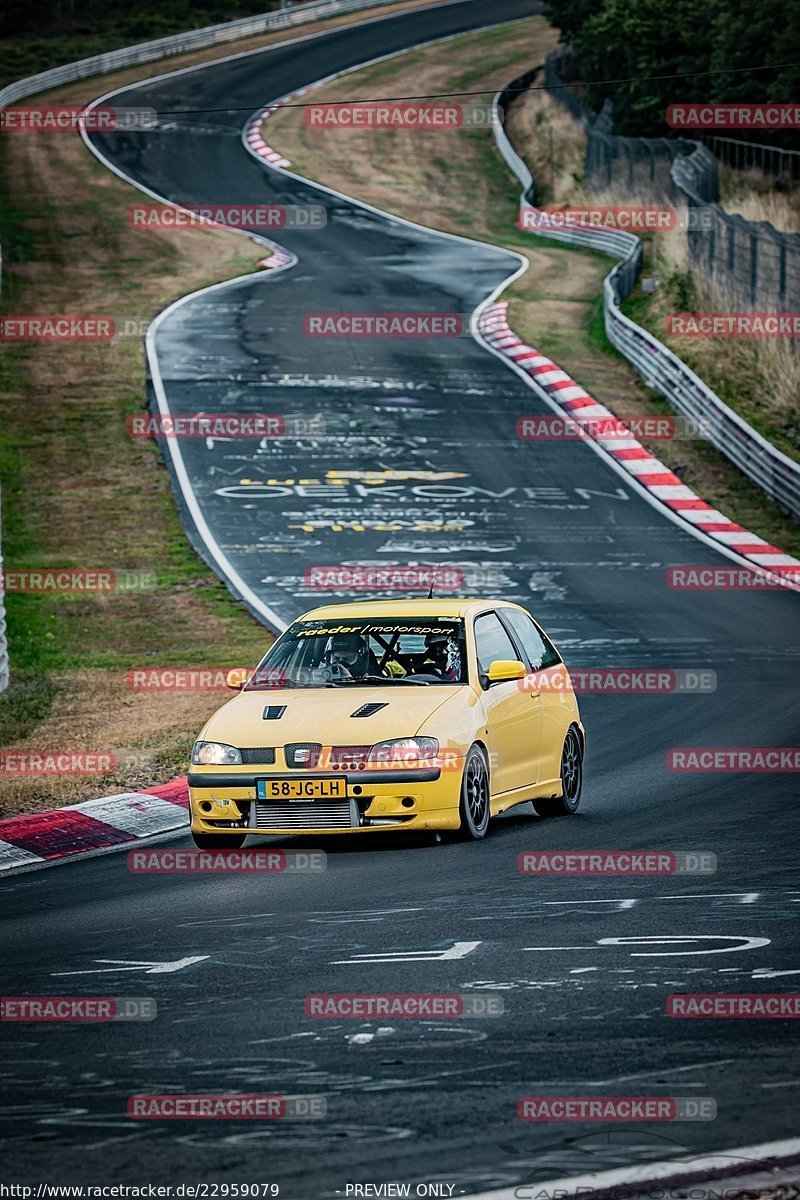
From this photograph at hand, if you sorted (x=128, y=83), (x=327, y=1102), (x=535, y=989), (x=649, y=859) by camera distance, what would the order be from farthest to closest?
(x=128, y=83) → (x=649, y=859) → (x=535, y=989) → (x=327, y=1102)

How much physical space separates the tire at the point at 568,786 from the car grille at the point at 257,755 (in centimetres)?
243

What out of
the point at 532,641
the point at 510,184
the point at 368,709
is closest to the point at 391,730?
the point at 368,709

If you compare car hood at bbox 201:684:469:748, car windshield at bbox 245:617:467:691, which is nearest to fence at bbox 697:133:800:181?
car windshield at bbox 245:617:467:691

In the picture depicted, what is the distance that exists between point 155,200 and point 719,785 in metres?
44.8

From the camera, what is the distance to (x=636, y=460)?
30.8 meters

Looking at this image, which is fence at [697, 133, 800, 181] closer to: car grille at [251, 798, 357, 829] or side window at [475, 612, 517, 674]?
side window at [475, 612, 517, 674]

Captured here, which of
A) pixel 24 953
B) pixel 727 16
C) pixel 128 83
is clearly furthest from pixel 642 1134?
pixel 128 83

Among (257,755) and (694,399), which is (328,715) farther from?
(694,399)

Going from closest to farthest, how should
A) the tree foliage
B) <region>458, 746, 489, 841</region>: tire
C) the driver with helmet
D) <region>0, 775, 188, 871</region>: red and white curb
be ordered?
<region>458, 746, 489, 841</region>: tire
<region>0, 775, 188, 871</region>: red and white curb
the driver with helmet
the tree foliage

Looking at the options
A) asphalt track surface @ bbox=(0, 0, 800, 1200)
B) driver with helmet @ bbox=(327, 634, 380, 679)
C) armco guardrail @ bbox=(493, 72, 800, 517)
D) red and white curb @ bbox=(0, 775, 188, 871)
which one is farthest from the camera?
armco guardrail @ bbox=(493, 72, 800, 517)

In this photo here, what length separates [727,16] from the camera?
4719 cm

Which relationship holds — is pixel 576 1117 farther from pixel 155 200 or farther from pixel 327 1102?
pixel 155 200

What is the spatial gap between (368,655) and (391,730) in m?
1.25

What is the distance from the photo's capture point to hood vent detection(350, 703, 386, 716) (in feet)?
37.2
